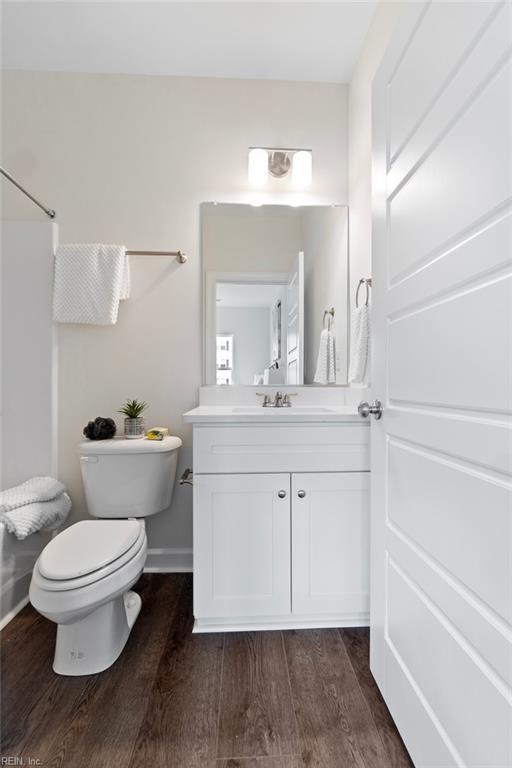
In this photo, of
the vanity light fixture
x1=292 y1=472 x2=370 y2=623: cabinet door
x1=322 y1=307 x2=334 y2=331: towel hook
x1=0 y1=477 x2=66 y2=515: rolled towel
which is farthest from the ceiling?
x1=0 y1=477 x2=66 y2=515: rolled towel

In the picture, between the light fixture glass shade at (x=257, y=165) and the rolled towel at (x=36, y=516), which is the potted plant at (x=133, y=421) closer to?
the rolled towel at (x=36, y=516)

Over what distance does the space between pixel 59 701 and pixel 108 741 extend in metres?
0.24

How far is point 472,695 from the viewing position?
0.72 meters

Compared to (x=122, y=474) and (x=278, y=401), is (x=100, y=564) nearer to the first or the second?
(x=122, y=474)

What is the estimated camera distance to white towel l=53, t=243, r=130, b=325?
1.92 metres

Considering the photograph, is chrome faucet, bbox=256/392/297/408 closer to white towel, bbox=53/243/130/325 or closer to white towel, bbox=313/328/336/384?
white towel, bbox=313/328/336/384

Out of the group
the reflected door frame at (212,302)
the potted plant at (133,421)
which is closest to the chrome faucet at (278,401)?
the reflected door frame at (212,302)

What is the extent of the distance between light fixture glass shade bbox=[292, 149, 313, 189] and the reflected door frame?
0.49 m

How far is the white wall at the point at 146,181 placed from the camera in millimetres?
2021

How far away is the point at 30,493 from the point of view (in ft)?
5.79

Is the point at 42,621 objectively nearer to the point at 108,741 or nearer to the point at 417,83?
the point at 108,741

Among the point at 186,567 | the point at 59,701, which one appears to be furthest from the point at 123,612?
the point at 186,567

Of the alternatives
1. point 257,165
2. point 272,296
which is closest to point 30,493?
point 272,296

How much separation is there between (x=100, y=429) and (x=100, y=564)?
0.74m
